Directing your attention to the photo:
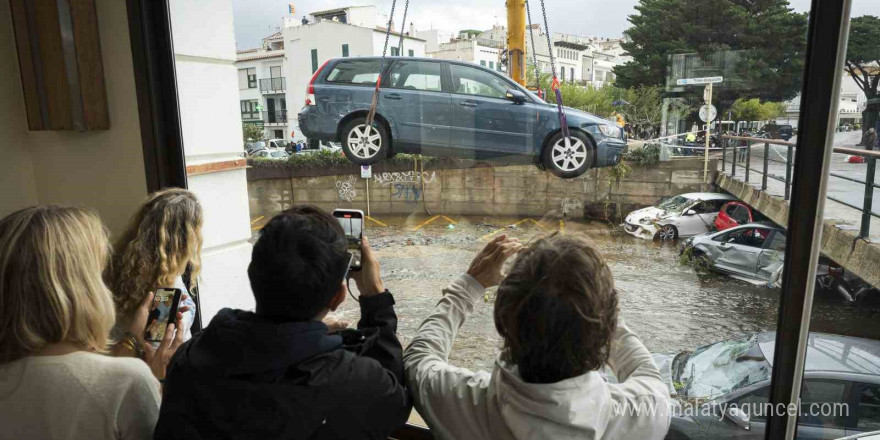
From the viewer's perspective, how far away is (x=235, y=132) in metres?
2.15

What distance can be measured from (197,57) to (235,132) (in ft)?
0.97

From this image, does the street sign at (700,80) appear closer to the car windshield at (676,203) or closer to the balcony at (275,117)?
the car windshield at (676,203)

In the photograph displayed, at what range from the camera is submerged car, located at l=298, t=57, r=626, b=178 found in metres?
1.54

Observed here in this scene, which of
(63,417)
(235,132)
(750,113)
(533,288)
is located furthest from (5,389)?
(750,113)

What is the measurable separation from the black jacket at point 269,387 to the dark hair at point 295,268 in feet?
0.09

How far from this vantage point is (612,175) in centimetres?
149

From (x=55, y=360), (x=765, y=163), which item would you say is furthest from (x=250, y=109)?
(x=765, y=163)

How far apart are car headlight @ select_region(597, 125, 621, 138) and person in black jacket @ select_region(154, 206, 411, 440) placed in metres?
0.86

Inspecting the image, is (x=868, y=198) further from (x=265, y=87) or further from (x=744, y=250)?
(x=265, y=87)

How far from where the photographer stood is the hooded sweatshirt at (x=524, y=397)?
0.85 meters

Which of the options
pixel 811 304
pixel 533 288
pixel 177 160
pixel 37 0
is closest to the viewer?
pixel 533 288

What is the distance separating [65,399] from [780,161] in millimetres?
1456

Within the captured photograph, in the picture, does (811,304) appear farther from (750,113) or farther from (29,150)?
(29,150)

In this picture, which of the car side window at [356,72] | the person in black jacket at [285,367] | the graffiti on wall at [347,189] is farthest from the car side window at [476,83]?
the person in black jacket at [285,367]
